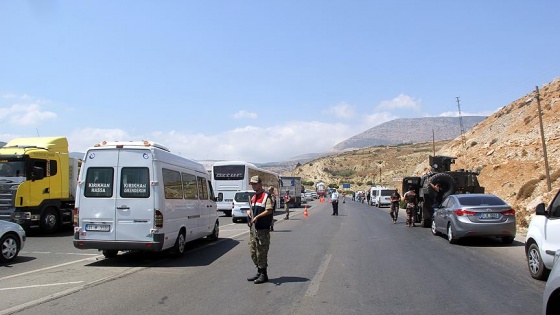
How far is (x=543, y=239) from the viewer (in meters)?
8.77

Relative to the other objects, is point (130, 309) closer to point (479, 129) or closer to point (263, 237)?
point (263, 237)

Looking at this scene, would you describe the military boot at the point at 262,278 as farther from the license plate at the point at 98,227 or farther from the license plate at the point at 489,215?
the license plate at the point at 489,215

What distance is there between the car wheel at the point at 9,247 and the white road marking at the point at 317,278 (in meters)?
7.37

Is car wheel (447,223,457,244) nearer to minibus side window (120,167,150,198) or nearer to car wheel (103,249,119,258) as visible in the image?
minibus side window (120,167,150,198)

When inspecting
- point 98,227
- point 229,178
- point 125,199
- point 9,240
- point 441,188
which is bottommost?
point 9,240

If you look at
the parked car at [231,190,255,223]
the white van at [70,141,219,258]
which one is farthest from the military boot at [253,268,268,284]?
the parked car at [231,190,255,223]

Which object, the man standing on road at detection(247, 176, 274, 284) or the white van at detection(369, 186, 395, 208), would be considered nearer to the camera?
the man standing on road at detection(247, 176, 274, 284)

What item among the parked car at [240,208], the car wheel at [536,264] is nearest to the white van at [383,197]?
the parked car at [240,208]

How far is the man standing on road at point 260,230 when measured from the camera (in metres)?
9.02

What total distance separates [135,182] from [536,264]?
27.8 feet

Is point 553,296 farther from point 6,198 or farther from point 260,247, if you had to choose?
point 6,198

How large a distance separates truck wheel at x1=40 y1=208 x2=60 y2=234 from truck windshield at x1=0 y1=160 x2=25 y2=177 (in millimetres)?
1824

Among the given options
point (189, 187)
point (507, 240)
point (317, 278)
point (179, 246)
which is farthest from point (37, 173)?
point (507, 240)

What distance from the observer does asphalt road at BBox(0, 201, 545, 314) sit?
283 inches
